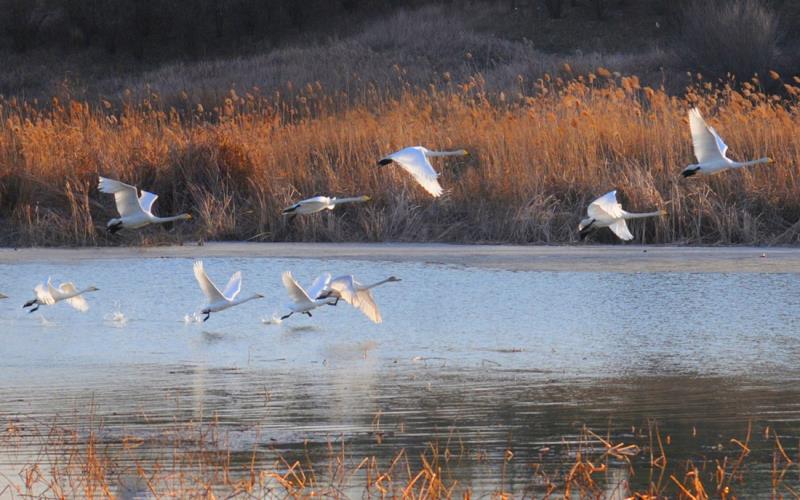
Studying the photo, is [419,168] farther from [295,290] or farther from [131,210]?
[131,210]

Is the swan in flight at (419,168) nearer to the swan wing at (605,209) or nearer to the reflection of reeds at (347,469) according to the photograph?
the swan wing at (605,209)

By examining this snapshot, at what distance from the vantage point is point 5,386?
21.4 ft

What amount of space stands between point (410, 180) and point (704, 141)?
12.2 feet

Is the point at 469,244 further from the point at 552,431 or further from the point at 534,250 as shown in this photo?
the point at 552,431

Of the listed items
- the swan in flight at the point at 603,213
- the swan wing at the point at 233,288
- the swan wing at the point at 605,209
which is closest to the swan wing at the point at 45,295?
the swan wing at the point at 233,288

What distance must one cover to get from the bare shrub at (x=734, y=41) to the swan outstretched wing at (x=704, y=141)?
18.9 m

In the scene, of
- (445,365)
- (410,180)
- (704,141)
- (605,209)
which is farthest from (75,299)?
(410,180)

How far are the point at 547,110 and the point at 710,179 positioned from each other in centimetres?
331

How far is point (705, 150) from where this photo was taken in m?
10.5

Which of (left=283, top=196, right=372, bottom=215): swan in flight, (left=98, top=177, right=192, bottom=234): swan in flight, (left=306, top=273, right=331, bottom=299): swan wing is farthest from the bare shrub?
(left=306, top=273, right=331, bottom=299): swan wing

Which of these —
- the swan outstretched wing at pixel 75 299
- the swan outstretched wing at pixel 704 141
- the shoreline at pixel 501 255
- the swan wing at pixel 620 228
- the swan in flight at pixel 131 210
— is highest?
the swan outstretched wing at pixel 704 141

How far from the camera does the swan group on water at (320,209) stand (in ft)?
26.6

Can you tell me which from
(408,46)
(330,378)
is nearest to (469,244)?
(330,378)

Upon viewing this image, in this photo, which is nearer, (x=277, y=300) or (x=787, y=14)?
(x=277, y=300)
